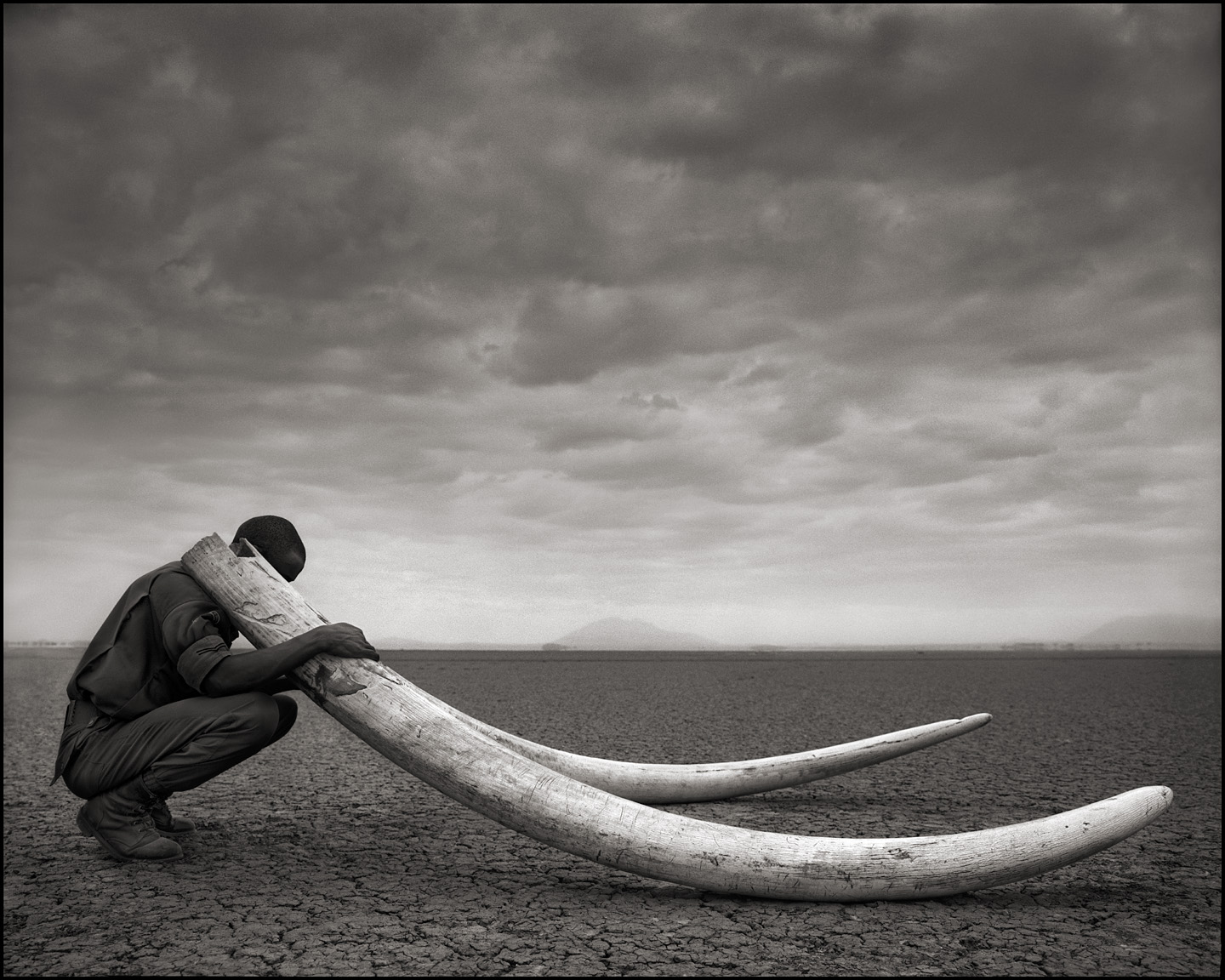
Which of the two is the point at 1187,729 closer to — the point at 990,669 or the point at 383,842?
the point at 383,842

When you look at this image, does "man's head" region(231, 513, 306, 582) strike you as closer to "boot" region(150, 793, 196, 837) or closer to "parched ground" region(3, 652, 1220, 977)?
"boot" region(150, 793, 196, 837)

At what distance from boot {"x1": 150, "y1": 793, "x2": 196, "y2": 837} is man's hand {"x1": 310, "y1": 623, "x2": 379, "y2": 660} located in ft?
3.39

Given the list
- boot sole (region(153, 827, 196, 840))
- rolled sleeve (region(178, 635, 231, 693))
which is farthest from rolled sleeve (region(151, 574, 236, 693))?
boot sole (region(153, 827, 196, 840))

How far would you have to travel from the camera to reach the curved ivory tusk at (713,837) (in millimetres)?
2904

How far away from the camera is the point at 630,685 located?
42.2ft

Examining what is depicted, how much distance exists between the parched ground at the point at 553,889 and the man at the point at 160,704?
232 mm

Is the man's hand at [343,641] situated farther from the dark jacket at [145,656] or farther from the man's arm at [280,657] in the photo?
the dark jacket at [145,656]

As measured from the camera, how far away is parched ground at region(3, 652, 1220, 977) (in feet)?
8.32

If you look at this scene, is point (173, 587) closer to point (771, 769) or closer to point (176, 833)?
point (176, 833)

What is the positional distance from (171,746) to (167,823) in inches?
26.8

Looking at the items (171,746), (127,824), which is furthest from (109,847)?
(171,746)

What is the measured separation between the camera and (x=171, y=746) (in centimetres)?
323

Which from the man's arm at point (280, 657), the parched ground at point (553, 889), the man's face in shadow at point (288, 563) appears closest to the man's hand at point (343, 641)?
the man's arm at point (280, 657)

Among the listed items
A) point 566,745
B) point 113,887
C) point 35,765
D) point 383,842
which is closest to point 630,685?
point 566,745
